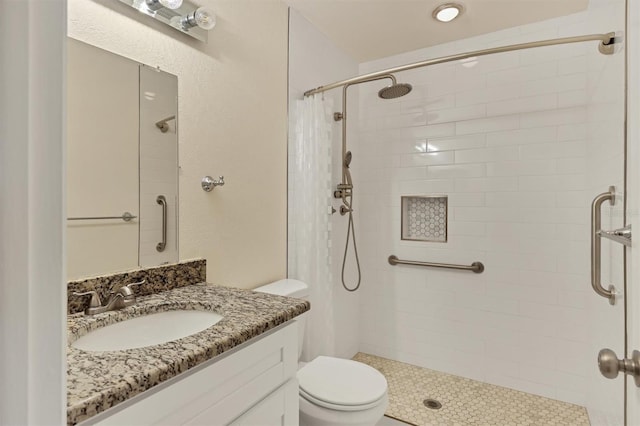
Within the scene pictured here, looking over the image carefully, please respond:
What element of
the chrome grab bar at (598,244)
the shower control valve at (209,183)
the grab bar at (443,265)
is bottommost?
the grab bar at (443,265)

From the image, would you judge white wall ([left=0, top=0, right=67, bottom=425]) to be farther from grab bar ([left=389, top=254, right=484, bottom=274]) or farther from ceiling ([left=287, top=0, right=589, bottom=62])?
grab bar ([left=389, top=254, right=484, bottom=274])

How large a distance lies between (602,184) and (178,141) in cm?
190

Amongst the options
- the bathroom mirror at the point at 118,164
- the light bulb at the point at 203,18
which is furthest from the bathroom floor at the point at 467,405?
the light bulb at the point at 203,18

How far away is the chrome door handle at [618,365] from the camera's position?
55cm

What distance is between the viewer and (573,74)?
2098 mm

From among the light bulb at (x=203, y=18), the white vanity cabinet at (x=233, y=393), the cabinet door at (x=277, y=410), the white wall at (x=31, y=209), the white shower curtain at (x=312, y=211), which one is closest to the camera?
the white wall at (x=31, y=209)

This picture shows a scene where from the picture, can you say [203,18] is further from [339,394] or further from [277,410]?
[339,394]

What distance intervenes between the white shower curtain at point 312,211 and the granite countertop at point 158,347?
76 centimetres

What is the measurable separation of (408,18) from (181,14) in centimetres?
142

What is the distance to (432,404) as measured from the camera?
6.91 ft

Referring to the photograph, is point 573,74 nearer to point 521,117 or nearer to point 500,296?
point 521,117

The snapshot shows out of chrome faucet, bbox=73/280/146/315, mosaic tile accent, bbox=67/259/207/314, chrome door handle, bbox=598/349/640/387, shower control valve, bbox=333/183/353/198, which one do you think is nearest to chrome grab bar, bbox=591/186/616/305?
chrome door handle, bbox=598/349/640/387

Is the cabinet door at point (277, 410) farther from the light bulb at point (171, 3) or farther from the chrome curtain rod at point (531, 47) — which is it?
the chrome curtain rod at point (531, 47)

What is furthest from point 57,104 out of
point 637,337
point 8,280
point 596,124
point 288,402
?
point 596,124
